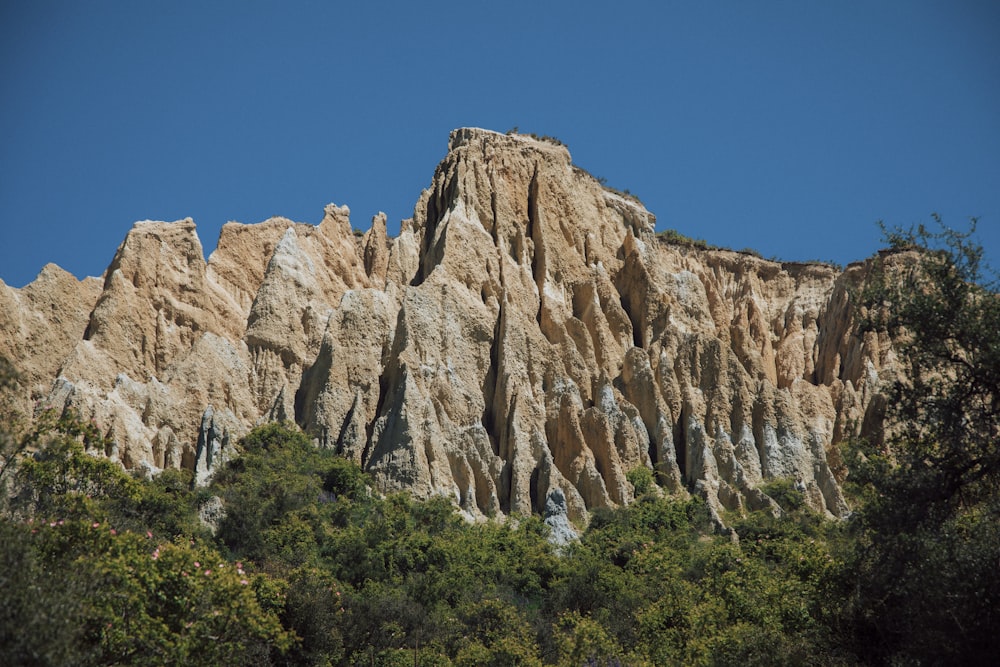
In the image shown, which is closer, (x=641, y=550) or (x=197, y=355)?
Result: (x=641, y=550)

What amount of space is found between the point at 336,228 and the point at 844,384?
2353 cm

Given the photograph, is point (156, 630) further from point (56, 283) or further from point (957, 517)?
point (56, 283)

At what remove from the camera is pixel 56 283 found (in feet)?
153

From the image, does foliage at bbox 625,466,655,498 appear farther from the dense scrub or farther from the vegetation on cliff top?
the dense scrub

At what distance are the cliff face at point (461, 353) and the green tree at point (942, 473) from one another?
2312 centimetres

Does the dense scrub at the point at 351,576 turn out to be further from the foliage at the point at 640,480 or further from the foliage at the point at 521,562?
the foliage at the point at 640,480

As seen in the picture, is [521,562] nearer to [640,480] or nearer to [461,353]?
[640,480]

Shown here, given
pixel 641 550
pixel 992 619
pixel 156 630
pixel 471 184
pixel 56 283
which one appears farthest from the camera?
pixel 471 184

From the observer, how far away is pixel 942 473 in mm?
20453

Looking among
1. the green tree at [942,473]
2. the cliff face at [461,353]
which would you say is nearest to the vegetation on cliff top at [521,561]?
the green tree at [942,473]

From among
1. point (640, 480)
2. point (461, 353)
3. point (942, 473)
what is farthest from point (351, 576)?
point (942, 473)

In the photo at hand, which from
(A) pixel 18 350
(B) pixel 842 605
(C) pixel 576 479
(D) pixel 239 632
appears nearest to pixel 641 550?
(C) pixel 576 479

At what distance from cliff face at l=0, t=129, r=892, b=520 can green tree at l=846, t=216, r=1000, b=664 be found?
23.1 m

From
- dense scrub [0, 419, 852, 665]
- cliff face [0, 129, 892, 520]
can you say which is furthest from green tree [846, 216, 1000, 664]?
cliff face [0, 129, 892, 520]
